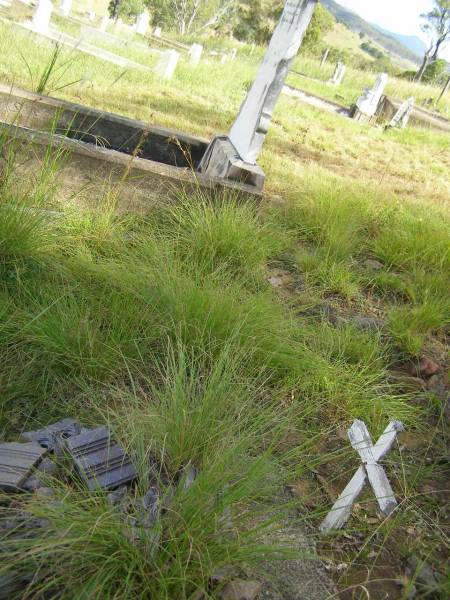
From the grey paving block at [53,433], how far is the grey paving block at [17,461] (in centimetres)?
6

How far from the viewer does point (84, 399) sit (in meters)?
2.08

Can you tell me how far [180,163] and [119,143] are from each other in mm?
560

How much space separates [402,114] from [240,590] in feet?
40.4

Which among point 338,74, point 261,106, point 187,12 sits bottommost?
point 261,106

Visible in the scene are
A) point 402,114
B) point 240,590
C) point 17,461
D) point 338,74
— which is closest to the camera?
point 240,590

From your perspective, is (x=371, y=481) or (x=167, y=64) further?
(x=167, y=64)

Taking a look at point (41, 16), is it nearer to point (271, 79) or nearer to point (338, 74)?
point (271, 79)

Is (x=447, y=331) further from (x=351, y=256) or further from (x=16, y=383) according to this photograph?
(x=16, y=383)

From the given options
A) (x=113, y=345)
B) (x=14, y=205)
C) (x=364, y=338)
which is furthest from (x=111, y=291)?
(x=364, y=338)

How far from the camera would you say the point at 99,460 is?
1.62m

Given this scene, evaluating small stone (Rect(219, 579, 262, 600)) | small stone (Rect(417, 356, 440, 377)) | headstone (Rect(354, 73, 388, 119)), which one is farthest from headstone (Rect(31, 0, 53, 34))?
small stone (Rect(219, 579, 262, 600))

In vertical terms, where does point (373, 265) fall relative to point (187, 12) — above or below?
below

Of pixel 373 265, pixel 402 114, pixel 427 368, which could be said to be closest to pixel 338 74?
pixel 402 114

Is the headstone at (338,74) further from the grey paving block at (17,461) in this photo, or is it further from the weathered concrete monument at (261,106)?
the grey paving block at (17,461)
